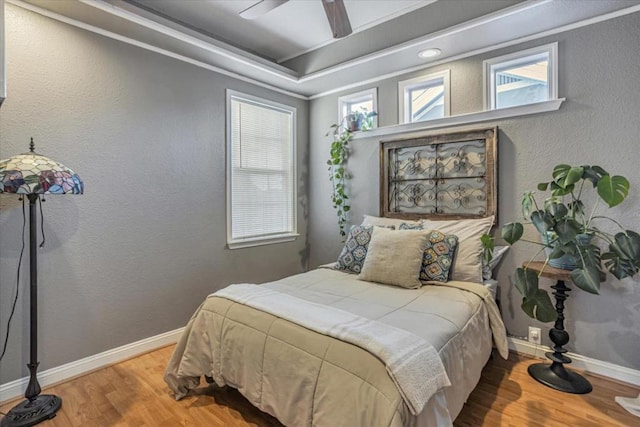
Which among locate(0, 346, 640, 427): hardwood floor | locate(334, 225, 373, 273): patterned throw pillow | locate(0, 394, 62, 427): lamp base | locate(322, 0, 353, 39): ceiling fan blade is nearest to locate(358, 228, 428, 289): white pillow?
locate(334, 225, 373, 273): patterned throw pillow

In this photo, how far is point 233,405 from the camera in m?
2.02

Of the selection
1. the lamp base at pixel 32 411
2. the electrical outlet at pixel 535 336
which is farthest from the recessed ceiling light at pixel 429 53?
the lamp base at pixel 32 411

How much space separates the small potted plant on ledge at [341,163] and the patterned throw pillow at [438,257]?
1.35 meters

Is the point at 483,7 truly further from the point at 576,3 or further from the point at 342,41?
the point at 342,41

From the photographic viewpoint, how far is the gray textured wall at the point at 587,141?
2.26m

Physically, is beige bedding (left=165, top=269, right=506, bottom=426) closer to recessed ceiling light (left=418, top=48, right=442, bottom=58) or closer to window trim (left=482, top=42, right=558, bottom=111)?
window trim (left=482, top=42, right=558, bottom=111)

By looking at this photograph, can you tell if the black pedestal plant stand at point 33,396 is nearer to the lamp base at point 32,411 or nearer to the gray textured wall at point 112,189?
the lamp base at point 32,411

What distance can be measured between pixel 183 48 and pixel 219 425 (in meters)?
2.80

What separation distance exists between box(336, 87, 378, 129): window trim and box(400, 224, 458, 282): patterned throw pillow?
1.52 m

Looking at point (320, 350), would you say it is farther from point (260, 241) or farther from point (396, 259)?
point (260, 241)

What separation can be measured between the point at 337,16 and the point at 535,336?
277cm

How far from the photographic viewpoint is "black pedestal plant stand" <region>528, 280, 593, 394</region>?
7.22ft

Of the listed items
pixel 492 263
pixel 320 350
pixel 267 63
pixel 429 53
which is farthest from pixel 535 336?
pixel 267 63

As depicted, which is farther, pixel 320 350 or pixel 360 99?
pixel 360 99
